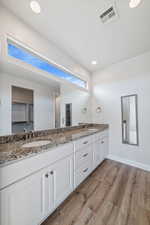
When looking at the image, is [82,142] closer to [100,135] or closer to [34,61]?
[100,135]

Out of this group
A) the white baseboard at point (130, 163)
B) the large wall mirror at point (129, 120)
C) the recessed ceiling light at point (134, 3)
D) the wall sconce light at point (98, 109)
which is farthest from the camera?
the wall sconce light at point (98, 109)

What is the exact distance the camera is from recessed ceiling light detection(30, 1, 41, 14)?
1.31m

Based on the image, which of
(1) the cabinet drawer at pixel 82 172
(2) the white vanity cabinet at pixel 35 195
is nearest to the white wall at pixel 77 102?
(1) the cabinet drawer at pixel 82 172

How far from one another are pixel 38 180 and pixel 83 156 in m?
0.91

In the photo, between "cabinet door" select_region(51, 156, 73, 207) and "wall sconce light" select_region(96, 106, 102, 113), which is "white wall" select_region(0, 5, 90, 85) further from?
"cabinet door" select_region(51, 156, 73, 207)

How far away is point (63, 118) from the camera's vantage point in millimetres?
2357

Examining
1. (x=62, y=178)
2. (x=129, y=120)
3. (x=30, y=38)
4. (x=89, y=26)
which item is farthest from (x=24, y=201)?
(x=129, y=120)

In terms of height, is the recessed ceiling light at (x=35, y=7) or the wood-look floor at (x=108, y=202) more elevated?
the recessed ceiling light at (x=35, y=7)

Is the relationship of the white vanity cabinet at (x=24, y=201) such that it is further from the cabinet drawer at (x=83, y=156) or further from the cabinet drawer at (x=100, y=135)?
the cabinet drawer at (x=100, y=135)

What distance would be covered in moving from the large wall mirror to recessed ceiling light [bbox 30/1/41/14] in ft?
7.96

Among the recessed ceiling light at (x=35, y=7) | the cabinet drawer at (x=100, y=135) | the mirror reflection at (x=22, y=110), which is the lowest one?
the cabinet drawer at (x=100, y=135)

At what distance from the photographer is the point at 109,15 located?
1489 mm

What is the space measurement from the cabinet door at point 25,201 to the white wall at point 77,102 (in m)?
1.39

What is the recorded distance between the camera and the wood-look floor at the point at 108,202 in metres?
1.18
